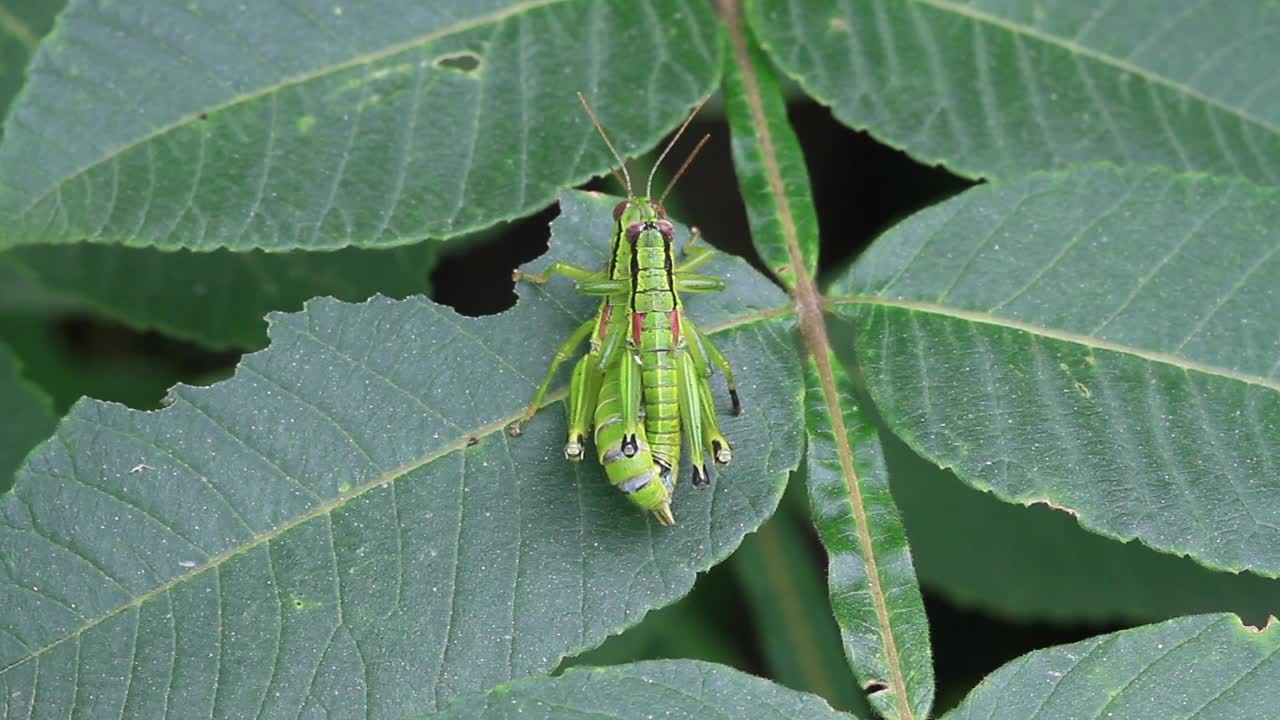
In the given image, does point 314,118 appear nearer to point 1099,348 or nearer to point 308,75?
point 308,75

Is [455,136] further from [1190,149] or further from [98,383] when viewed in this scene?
[98,383]

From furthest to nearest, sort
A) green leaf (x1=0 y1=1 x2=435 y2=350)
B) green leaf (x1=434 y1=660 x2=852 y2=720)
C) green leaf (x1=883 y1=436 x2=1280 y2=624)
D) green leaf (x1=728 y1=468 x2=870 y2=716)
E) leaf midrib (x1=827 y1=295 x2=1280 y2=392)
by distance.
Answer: green leaf (x1=728 y1=468 x2=870 y2=716), green leaf (x1=883 y1=436 x2=1280 y2=624), green leaf (x1=0 y1=1 x2=435 y2=350), leaf midrib (x1=827 y1=295 x2=1280 y2=392), green leaf (x1=434 y1=660 x2=852 y2=720)

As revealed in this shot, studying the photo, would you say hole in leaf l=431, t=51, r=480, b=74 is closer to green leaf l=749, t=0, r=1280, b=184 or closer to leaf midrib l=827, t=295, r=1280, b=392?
green leaf l=749, t=0, r=1280, b=184

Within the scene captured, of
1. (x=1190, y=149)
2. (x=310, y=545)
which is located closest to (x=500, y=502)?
(x=310, y=545)

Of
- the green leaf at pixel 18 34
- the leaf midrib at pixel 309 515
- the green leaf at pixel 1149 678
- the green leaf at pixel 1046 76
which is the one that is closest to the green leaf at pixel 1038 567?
the green leaf at pixel 1046 76

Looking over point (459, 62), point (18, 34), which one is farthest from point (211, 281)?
point (459, 62)

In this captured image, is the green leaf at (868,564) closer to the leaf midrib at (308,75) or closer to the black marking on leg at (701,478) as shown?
the black marking on leg at (701,478)

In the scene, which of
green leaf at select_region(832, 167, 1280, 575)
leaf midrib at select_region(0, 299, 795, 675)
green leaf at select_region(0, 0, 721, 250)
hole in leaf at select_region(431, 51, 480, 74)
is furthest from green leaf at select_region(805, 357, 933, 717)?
hole in leaf at select_region(431, 51, 480, 74)
